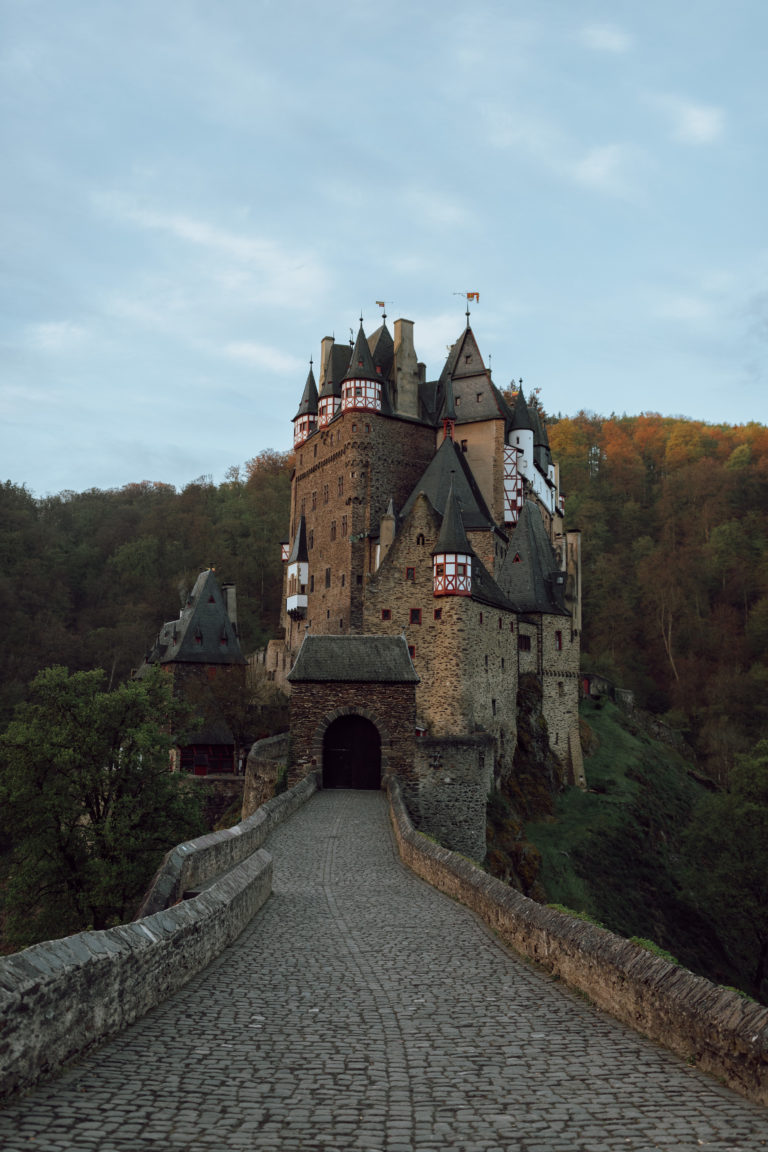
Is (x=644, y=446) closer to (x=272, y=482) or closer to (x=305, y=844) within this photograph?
(x=272, y=482)

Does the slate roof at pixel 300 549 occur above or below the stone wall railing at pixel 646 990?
above

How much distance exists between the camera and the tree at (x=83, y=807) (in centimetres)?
2378

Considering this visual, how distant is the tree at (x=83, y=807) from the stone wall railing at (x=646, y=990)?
14.8 metres

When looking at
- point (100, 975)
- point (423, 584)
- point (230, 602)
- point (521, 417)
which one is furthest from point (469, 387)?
point (100, 975)

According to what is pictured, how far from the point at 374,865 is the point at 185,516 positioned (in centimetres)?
6299

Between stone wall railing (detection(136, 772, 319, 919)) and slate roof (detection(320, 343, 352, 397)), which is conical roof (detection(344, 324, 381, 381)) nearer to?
slate roof (detection(320, 343, 352, 397))

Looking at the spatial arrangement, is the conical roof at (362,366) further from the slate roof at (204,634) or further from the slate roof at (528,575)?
the slate roof at (204,634)

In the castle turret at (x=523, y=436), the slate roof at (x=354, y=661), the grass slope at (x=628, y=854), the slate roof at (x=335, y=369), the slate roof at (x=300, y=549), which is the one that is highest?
the slate roof at (x=335, y=369)

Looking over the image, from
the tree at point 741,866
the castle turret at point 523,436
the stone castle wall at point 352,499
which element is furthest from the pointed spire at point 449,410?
the tree at point 741,866

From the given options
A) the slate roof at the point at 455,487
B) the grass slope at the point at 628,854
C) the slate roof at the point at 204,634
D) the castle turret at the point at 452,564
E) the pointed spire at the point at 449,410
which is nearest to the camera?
the grass slope at the point at 628,854

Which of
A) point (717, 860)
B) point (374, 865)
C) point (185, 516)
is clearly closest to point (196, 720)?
point (374, 865)

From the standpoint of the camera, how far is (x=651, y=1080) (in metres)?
5.74

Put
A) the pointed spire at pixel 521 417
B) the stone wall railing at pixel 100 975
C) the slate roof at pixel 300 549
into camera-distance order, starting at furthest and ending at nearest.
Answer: the slate roof at pixel 300 549
the pointed spire at pixel 521 417
the stone wall railing at pixel 100 975

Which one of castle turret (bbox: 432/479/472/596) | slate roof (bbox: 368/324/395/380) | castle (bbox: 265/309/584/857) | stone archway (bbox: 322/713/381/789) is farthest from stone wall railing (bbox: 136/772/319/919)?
slate roof (bbox: 368/324/395/380)
